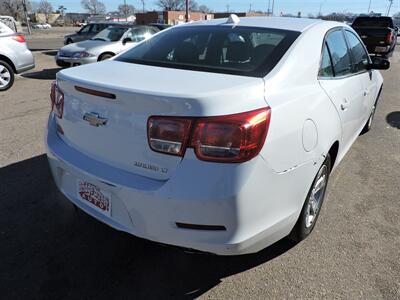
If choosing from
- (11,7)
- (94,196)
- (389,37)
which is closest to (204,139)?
(94,196)

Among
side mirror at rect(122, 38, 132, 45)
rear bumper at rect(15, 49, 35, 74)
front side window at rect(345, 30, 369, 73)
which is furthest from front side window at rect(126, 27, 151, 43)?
front side window at rect(345, 30, 369, 73)

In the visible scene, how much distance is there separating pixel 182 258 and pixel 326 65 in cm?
186

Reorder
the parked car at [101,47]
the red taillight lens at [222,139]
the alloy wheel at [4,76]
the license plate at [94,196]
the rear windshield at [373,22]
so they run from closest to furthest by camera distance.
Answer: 1. the red taillight lens at [222,139]
2. the license plate at [94,196]
3. the alloy wheel at [4,76]
4. the parked car at [101,47]
5. the rear windshield at [373,22]

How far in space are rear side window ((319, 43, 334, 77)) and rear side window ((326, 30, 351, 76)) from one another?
0.10 meters

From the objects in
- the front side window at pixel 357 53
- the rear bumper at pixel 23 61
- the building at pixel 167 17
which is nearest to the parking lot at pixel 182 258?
the front side window at pixel 357 53

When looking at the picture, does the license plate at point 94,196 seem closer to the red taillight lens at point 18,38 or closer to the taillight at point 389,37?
the red taillight lens at point 18,38

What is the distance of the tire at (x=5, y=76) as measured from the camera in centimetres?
828

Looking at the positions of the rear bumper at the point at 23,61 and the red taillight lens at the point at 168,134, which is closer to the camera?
the red taillight lens at the point at 168,134

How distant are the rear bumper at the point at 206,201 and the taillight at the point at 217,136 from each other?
0.05 metres

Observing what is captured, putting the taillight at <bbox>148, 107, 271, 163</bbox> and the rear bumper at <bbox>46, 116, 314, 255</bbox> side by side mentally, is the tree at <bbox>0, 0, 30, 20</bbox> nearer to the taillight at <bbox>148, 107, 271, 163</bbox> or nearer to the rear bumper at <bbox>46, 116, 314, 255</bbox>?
the rear bumper at <bbox>46, 116, 314, 255</bbox>

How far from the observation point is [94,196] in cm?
227

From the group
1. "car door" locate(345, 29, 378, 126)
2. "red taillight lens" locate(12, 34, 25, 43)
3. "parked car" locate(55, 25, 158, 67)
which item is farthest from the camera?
"parked car" locate(55, 25, 158, 67)

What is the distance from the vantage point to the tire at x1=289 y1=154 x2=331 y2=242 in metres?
2.56

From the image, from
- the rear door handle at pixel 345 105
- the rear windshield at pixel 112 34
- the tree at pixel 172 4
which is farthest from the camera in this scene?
the tree at pixel 172 4
